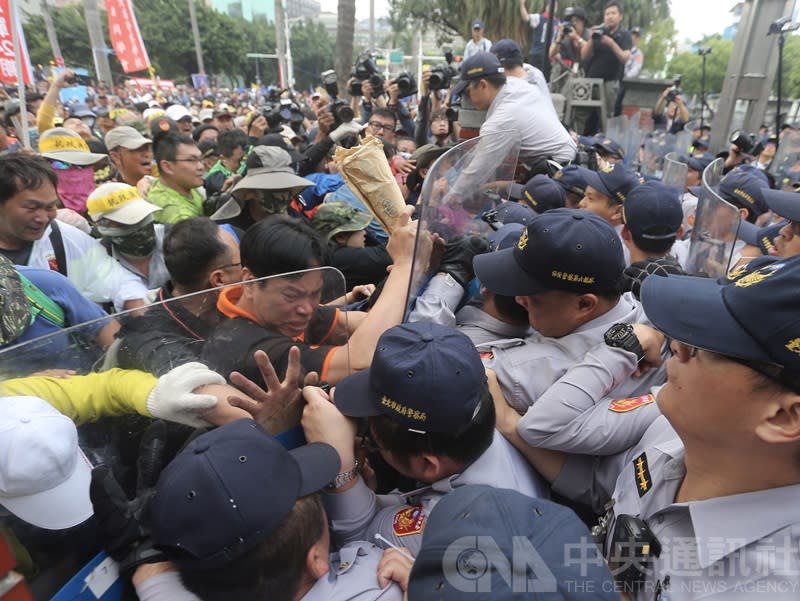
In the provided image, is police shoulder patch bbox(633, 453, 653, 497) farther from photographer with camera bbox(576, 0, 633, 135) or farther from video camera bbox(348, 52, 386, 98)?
photographer with camera bbox(576, 0, 633, 135)

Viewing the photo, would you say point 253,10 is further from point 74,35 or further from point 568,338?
point 568,338

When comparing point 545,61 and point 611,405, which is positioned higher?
point 545,61

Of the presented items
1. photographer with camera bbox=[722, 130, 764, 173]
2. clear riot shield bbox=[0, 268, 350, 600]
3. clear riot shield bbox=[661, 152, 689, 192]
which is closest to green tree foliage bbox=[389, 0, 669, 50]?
photographer with camera bbox=[722, 130, 764, 173]

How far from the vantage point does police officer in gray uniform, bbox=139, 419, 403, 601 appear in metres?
0.93

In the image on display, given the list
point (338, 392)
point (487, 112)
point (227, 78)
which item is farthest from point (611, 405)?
point (227, 78)

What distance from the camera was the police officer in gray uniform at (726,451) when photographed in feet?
2.90

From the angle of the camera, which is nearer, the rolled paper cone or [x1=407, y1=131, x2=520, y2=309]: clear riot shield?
[x1=407, y1=131, x2=520, y2=309]: clear riot shield

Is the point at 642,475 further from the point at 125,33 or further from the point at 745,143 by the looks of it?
the point at 125,33

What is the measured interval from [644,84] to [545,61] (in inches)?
225

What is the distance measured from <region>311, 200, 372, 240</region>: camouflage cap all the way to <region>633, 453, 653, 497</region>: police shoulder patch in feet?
6.63

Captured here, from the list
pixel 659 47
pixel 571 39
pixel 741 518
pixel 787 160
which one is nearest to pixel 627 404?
pixel 741 518

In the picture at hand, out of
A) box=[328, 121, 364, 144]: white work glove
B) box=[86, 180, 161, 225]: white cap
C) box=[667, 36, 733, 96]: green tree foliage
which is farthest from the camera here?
box=[667, 36, 733, 96]: green tree foliage

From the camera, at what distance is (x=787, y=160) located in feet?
22.0

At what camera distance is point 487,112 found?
4.07 meters
